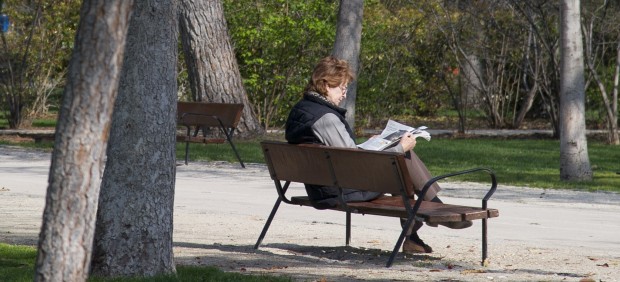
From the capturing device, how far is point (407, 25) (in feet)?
82.3

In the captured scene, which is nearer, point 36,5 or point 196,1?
point 196,1

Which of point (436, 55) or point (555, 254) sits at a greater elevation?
point (436, 55)

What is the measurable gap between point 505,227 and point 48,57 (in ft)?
50.7

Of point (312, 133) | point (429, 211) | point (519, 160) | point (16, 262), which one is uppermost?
point (312, 133)

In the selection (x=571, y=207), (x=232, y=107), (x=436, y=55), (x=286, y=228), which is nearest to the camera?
(x=286, y=228)

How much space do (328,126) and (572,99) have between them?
7.20 metres

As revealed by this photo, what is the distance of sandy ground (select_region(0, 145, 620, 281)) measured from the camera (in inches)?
290

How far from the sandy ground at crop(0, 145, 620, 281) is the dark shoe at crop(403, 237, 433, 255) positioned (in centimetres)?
11

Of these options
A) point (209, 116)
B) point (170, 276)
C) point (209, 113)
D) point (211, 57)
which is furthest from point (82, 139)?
point (211, 57)

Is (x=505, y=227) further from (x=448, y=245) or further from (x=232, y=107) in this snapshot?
(x=232, y=107)

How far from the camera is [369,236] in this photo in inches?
363

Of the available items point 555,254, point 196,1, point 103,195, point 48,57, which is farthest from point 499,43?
point 103,195

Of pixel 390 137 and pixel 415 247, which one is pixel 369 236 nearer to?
pixel 415 247

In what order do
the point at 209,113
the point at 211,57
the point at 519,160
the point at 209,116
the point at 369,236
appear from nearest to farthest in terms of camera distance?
the point at 369,236
the point at 209,116
the point at 209,113
the point at 519,160
the point at 211,57
